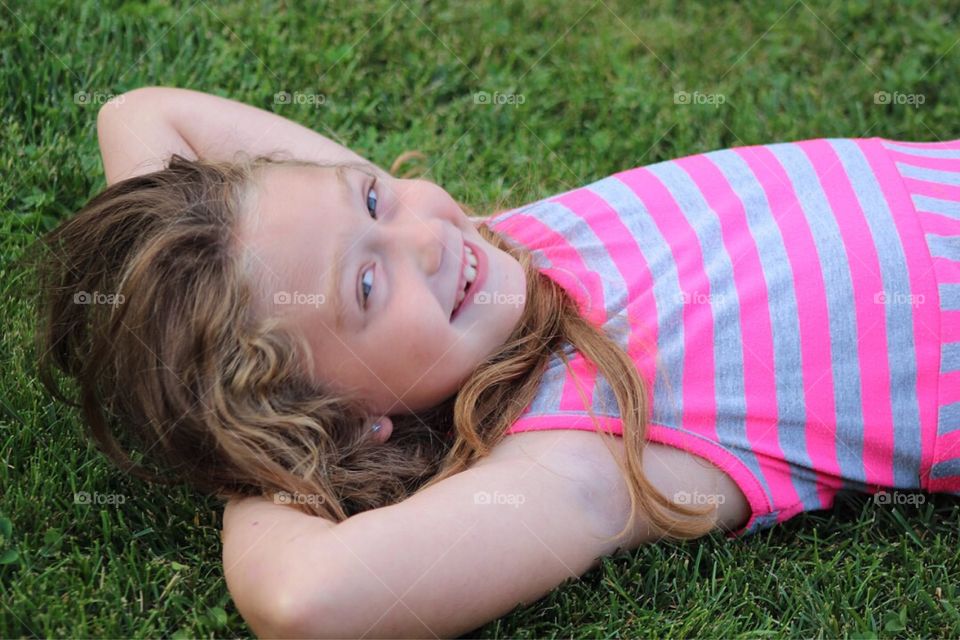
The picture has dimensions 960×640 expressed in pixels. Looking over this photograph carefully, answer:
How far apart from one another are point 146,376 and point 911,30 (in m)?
2.93

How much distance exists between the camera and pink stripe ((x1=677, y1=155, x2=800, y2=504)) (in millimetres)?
2180

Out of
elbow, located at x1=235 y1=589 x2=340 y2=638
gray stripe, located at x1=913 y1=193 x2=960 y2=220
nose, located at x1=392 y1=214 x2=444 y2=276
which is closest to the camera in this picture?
elbow, located at x1=235 y1=589 x2=340 y2=638

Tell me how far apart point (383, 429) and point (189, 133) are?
1.03m

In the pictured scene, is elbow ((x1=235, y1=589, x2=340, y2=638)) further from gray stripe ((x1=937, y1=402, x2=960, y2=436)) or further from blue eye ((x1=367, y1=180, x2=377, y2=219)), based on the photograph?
Result: gray stripe ((x1=937, y1=402, x2=960, y2=436))

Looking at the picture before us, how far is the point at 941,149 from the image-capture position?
2537mm

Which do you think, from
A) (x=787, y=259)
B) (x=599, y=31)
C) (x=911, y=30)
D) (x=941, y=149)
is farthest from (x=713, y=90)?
(x=787, y=259)

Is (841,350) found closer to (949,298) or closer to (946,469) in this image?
(949,298)

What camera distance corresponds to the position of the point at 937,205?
91.7 inches

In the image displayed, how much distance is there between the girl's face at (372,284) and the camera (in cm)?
204

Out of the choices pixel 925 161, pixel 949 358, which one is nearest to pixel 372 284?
pixel 949 358

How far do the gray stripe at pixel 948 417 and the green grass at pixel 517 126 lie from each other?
25 centimetres

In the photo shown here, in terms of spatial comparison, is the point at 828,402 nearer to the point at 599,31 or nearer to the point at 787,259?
the point at 787,259

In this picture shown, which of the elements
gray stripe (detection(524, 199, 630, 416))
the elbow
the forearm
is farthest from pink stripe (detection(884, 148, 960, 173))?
the elbow

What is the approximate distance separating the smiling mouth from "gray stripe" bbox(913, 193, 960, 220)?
97cm
